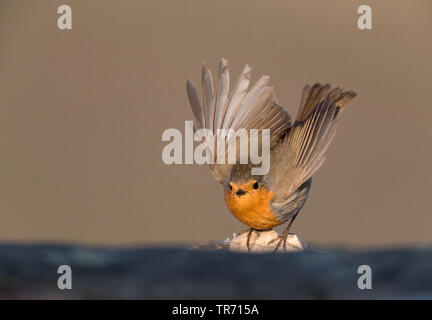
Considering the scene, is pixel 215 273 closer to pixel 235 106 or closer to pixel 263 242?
pixel 263 242

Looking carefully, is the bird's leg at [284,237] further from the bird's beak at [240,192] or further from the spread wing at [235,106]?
the spread wing at [235,106]

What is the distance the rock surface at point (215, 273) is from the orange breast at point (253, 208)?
93cm

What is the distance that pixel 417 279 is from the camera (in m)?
0.82

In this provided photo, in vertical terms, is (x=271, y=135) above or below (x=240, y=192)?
above

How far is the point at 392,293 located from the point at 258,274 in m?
0.21

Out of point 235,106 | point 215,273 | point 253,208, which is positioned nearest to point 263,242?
point 253,208

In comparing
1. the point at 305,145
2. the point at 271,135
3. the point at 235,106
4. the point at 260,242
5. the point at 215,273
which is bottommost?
the point at 215,273

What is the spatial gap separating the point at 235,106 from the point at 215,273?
1398 mm

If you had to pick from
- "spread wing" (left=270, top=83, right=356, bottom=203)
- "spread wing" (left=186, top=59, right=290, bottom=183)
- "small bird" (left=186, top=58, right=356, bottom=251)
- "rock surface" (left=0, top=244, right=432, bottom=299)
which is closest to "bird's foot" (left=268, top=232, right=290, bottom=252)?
"small bird" (left=186, top=58, right=356, bottom=251)

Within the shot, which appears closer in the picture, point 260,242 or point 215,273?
point 215,273

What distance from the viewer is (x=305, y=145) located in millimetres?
1836

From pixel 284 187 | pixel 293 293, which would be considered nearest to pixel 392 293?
pixel 293 293

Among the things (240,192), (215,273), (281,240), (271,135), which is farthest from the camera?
(271,135)
